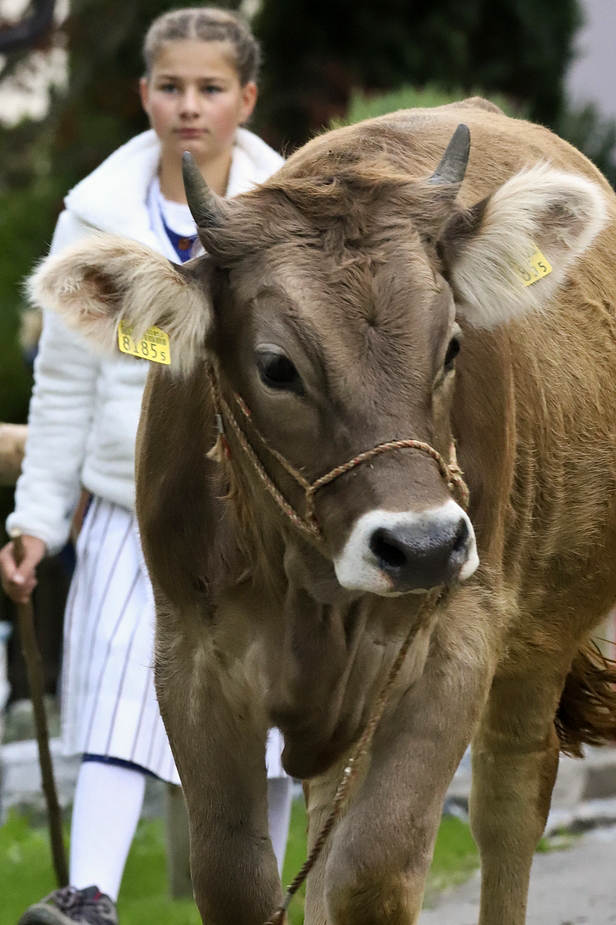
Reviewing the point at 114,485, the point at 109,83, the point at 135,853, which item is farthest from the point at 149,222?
the point at 109,83

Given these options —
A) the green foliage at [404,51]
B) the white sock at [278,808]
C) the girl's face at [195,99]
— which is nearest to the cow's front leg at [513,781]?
the white sock at [278,808]

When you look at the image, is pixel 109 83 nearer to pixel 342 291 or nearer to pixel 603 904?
pixel 603 904

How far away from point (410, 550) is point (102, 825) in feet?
5.69

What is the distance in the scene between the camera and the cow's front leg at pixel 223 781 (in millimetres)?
3561

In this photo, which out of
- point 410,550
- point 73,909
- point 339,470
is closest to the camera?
point 410,550

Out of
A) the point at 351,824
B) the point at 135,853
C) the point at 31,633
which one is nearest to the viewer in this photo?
the point at 351,824

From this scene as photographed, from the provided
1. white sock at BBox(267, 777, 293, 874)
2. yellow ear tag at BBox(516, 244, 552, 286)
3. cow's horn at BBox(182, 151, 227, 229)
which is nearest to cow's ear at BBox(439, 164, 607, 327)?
yellow ear tag at BBox(516, 244, 552, 286)

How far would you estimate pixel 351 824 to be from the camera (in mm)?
3352

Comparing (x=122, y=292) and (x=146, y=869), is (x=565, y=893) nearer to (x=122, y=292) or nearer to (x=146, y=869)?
(x=146, y=869)

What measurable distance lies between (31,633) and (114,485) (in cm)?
63

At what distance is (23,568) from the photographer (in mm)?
4453

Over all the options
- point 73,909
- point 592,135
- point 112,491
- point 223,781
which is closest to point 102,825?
point 73,909

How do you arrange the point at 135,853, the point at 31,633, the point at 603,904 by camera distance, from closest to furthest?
1. the point at 31,633
2. the point at 603,904
3. the point at 135,853

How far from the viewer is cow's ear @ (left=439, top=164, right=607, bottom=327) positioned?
344 centimetres
